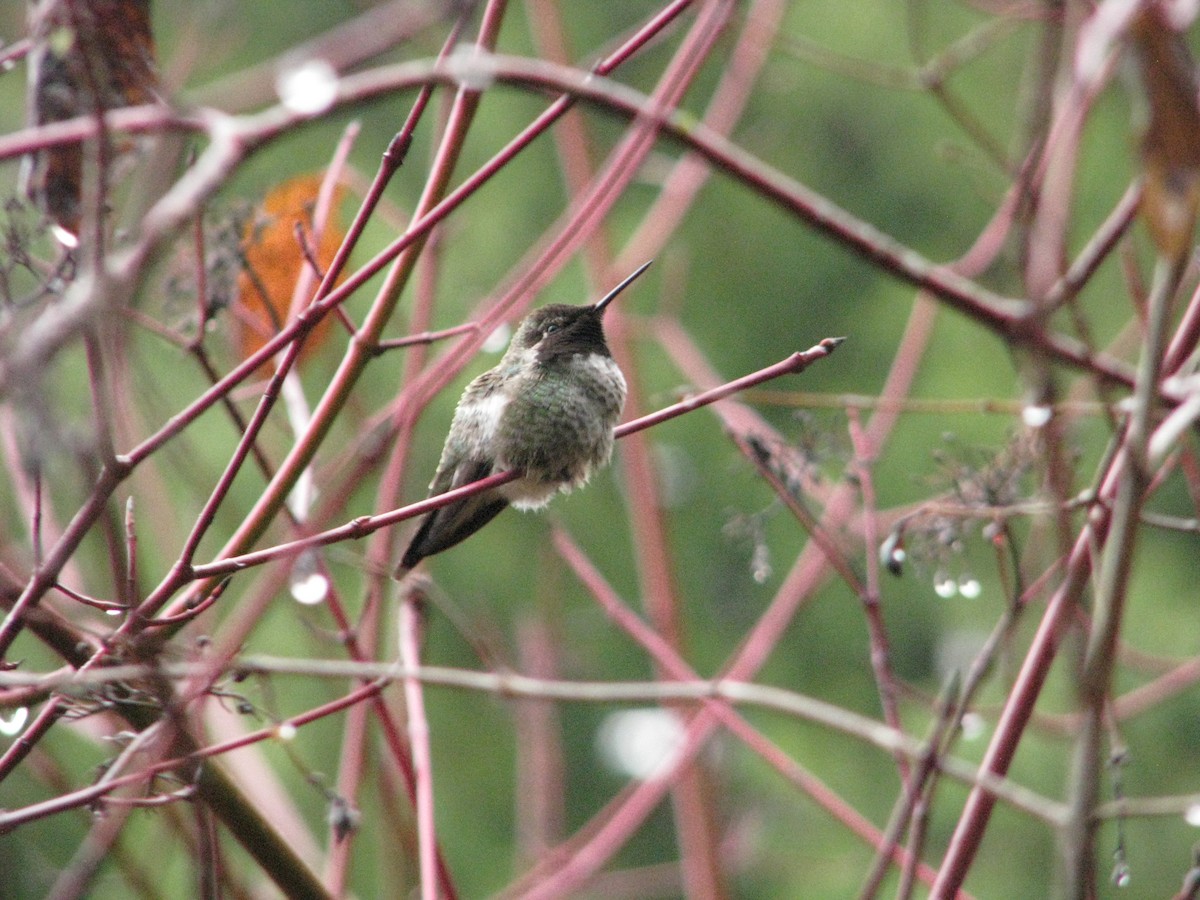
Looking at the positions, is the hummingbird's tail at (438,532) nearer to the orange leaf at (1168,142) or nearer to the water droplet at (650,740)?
the water droplet at (650,740)

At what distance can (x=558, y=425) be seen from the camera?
3.62m

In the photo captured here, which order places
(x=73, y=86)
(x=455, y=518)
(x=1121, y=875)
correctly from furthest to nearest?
(x=455, y=518) → (x=73, y=86) → (x=1121, y=875)

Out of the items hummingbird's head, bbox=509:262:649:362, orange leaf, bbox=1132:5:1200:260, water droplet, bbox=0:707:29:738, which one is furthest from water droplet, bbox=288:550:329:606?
hummingbird's head, bbox=509:262:649:362

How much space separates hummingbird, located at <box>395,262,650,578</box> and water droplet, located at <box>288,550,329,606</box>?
1.19 metres

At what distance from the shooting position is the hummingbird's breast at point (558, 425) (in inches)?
142

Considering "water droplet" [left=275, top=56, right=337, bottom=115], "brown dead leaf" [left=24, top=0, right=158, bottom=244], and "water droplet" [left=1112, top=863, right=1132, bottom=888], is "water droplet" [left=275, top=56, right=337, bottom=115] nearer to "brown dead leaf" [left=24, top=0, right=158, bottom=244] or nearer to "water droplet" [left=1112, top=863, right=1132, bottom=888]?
"brown dead leaf" [left=24, top=0, right=158, bottom=244]

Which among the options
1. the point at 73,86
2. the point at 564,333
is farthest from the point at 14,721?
the point at 564,333

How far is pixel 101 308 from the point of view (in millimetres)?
931

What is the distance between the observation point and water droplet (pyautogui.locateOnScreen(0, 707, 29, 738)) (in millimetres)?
1840

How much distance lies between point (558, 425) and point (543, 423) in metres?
0.04

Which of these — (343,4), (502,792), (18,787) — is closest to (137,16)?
(18,787)

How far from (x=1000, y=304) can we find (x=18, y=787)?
7890 millimetres

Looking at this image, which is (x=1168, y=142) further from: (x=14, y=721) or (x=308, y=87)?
(x=14, y=721)

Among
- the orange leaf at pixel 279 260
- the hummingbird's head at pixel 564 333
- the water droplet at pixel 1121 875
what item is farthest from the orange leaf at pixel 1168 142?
the hummingbird's head at pixel 564 333
